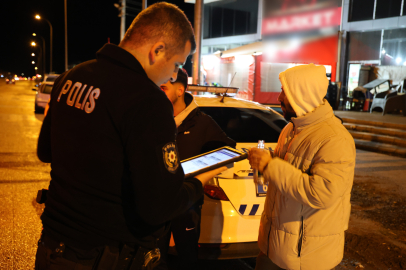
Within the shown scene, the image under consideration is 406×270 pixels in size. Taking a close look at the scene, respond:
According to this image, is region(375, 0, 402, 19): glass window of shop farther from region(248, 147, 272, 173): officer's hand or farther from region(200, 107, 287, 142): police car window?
region(248, 147, 272, 173): officer's hand

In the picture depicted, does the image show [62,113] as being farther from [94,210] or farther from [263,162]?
[263,162]

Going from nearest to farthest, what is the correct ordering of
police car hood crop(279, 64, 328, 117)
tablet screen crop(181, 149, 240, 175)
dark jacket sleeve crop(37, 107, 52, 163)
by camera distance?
1. dark jacket sleeve crop(37, 107, 52, 163)
2. tablet screen crop(181, 149, 240, 175)
3. police car hood crop(279, 64, 328, 117)

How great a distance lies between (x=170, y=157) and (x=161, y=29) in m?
0.53

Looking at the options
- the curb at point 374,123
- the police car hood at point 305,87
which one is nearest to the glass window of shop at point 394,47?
the curb at point 374,123

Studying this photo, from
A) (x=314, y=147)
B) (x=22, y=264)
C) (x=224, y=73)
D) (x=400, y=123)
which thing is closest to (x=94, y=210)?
(x=314, y=147)

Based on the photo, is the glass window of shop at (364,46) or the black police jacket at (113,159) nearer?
the black police jacket at (113,159)

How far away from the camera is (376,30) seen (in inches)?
798

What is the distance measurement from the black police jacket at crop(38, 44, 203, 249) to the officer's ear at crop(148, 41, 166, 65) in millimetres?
79

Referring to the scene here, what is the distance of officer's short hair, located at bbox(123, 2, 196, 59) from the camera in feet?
4.66

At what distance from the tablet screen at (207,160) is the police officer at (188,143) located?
1.94ft

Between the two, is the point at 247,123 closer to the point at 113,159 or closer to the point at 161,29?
the point at 161,29

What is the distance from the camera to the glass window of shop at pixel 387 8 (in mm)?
18938

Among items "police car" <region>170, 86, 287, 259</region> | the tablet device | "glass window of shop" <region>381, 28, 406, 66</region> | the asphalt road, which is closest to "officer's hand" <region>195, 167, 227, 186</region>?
the tablet device

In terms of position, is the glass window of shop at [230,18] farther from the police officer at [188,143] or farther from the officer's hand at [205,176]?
the officer's hand at [205,176]
